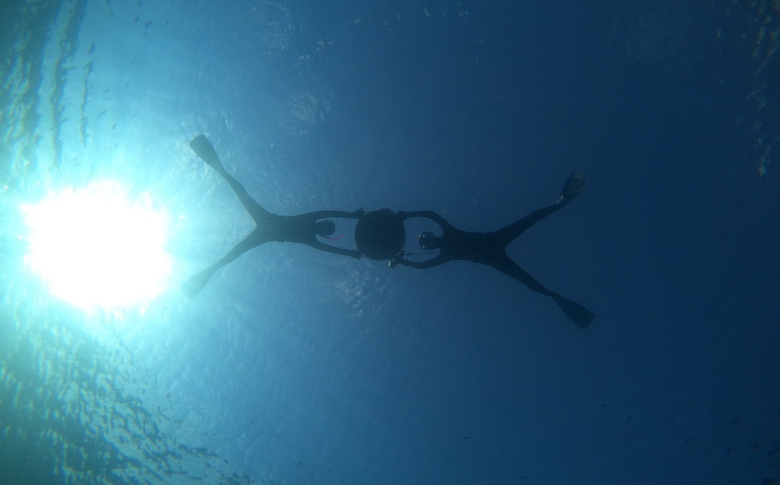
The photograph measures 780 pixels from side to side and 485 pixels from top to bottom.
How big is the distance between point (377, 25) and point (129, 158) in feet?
27.3

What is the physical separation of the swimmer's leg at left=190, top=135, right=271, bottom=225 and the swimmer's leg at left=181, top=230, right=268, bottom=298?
0.34 m

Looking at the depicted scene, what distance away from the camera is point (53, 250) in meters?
13.1

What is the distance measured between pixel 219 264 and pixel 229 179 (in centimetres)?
163

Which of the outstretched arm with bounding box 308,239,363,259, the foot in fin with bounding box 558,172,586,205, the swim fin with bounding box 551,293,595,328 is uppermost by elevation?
the foot in fin with bounding box 558,172,586,205

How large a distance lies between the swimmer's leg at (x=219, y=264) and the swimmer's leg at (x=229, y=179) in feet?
1.12

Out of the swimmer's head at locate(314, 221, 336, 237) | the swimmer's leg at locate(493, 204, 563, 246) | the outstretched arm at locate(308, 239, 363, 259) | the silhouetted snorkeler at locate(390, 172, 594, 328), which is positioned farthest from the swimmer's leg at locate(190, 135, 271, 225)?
the swimmer's leg at locate(493, 204, 563, 246)

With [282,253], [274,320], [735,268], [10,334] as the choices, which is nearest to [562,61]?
[735,268]

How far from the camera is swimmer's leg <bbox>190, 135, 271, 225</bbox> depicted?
672cm

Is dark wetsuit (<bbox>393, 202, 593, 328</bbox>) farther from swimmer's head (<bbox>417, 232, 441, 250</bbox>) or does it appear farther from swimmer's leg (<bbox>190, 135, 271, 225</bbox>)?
swimmer's leg (<bbox>190, 135, 271, 225</bbox>)

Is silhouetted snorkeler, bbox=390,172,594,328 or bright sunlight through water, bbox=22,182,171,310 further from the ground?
bright sunlight through water, bbox=22,182,171,310

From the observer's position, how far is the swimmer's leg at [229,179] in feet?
22.1

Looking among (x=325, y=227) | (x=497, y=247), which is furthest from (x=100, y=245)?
(x=497, y=247)

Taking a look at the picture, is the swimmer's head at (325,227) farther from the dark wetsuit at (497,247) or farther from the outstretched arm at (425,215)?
the dark wetsuit at (497,247)

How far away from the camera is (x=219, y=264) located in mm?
6785
